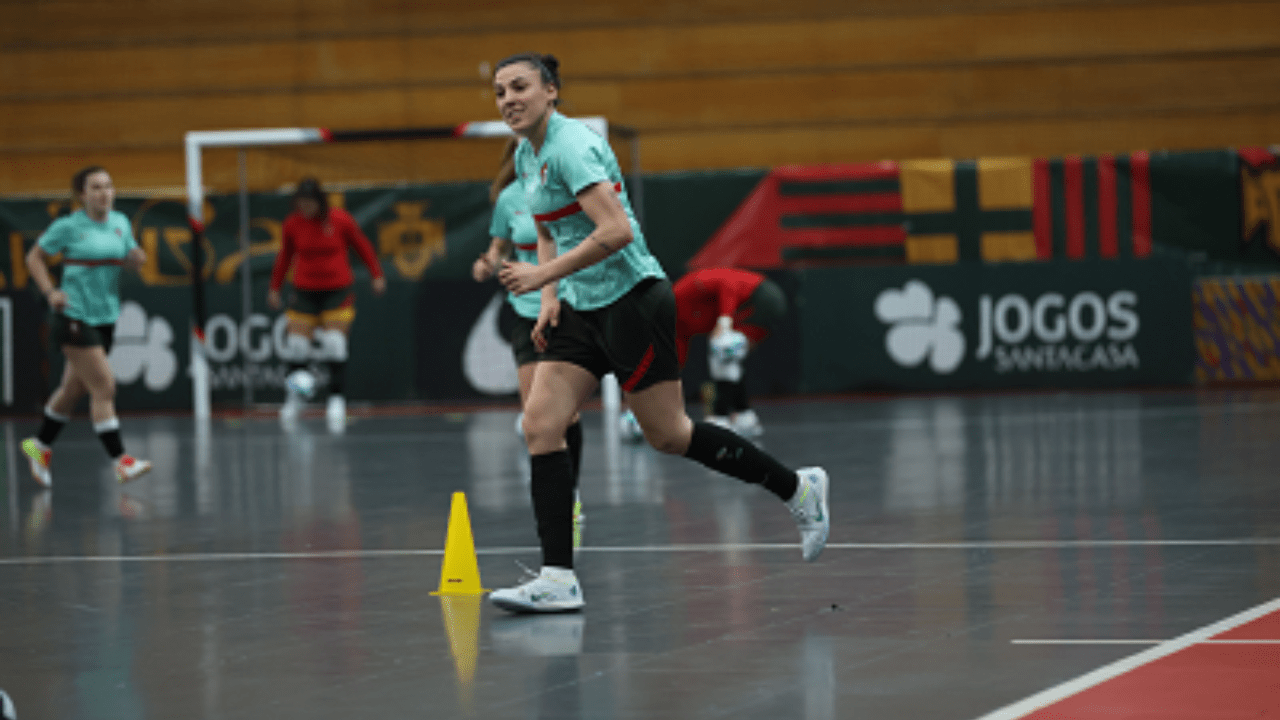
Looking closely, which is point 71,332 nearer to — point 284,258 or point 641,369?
point 284,258

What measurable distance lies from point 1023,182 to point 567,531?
12900mm

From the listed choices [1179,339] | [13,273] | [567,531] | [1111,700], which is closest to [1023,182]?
[1179,339]

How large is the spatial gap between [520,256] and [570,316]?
9.00 feet

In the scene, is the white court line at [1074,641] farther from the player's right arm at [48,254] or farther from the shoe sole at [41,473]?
the shoe sole at [41,473]

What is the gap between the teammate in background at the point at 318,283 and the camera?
16766 mm

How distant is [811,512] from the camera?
6898 mm

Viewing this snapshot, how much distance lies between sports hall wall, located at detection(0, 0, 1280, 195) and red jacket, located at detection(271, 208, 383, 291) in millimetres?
2134

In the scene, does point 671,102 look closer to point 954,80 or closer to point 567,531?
point 954,80

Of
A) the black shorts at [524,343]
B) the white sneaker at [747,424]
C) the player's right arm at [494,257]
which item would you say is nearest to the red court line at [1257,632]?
the black shorts at [524,343]

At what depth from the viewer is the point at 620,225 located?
6043 mm

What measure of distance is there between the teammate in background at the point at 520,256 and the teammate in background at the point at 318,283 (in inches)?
295

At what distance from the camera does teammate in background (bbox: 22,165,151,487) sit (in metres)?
11.3

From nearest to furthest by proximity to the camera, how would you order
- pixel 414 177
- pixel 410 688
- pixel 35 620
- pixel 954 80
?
pixel 410 688 < pixel 35 620 < pixel 414 177 < pixel 954 80

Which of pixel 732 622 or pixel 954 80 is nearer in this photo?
pixel 732 622
